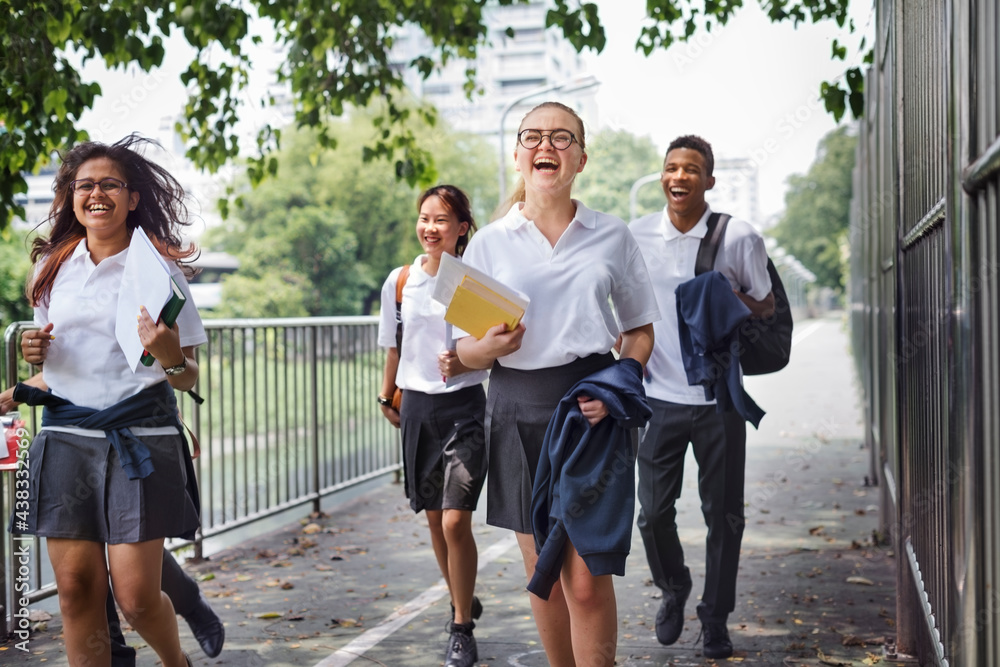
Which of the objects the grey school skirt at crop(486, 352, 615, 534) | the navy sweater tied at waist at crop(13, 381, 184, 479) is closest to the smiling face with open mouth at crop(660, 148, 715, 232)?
the grey school skirt at crop(486, 352, 615, 534)

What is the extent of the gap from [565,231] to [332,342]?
542 cm

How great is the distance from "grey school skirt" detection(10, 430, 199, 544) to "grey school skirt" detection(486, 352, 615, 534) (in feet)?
3.75

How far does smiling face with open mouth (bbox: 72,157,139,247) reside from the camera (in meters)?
3.71

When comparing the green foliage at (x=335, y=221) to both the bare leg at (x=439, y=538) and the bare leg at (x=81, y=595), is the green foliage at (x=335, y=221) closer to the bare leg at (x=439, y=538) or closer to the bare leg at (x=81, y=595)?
the bare leg at (x=439, y=538)

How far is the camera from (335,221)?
54656 millimetres

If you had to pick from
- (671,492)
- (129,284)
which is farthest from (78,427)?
(671,492)

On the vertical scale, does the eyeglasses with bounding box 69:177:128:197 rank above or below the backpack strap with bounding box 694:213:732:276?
above

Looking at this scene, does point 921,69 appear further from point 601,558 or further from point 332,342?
point 332,342

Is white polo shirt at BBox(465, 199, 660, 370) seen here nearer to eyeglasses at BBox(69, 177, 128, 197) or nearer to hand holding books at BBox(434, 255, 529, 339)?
hand holding books at BBox(434, 255, 529, 339)

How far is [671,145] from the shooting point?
5.09 metres

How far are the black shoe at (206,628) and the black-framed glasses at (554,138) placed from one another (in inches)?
95.5

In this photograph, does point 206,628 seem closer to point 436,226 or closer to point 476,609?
point 476,609

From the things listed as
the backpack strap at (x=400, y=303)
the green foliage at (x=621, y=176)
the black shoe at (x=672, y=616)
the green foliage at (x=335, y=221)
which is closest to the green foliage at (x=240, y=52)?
the backpack strap at (x=400, y=303)

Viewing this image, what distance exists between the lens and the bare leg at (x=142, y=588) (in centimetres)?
360
